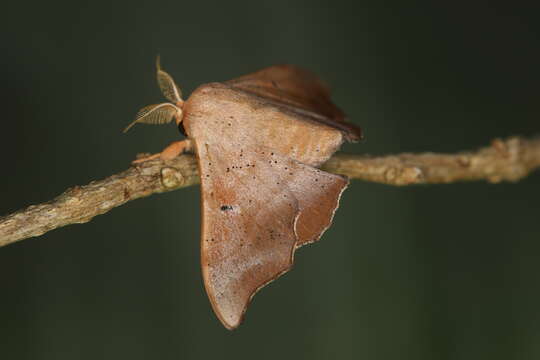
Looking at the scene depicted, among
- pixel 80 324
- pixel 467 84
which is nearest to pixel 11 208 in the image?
pixel 80 324

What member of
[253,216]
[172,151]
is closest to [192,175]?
[172,151]

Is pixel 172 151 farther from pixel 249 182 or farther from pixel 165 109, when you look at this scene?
pixel 249 182

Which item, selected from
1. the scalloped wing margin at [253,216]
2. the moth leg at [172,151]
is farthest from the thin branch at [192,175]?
the scalloped wing margin at [253,216]

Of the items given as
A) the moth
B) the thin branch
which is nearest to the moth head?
the moth

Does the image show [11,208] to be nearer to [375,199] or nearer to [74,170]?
[74,170]

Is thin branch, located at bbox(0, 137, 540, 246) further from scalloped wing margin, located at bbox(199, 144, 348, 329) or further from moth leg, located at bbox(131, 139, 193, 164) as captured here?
scalloped wing margin, located at bbox(199, 144, 348, 329)

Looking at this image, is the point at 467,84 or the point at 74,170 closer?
the point at 74,170
